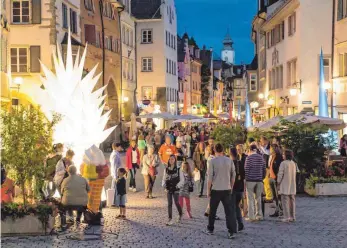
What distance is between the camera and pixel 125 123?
5506 cm

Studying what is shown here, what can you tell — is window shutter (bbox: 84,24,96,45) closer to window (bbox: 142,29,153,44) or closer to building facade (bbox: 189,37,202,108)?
window (bbox: 142,29,153,44)

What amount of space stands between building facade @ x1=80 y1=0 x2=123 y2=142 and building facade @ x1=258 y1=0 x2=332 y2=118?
39.3 feet

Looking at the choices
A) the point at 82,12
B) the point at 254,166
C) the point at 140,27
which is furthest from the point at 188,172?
the point at 140,27

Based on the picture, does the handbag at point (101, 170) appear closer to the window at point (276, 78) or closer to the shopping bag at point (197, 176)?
the shopping bag at point (197, 176)

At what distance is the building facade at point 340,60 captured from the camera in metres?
35.2

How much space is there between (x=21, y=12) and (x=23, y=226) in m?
26.8

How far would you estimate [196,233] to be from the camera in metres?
A: 14.2

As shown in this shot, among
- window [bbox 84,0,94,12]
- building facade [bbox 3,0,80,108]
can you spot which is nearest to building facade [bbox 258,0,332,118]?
window [bbox 84,0,94,12]

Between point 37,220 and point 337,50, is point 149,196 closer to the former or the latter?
point 37,220

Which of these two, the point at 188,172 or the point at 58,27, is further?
the point at 58,27

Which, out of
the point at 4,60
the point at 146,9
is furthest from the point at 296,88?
the point at 146,9

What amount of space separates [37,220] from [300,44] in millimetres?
27189

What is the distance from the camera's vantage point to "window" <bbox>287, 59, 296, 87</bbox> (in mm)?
41250

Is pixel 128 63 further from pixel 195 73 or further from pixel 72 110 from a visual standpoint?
pixel 195 73
